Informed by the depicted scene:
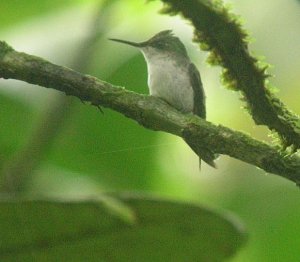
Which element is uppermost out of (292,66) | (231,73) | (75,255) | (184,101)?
(231,73)

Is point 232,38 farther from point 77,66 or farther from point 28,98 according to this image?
point 28,98

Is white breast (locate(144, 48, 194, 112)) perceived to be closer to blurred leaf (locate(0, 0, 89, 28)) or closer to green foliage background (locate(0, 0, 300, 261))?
green foliage background (locate(0, 0, 300, 261))

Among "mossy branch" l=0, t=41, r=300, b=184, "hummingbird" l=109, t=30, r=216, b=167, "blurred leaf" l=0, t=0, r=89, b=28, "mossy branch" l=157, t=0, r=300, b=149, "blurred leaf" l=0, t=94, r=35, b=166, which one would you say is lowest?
"blurred leaf" l=0, t=94, r=35, b=166

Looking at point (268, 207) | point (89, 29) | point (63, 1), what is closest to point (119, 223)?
point (89, 29)

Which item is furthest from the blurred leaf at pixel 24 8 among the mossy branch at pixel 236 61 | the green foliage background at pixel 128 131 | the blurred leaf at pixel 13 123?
the mossy branch at pixel 236 61

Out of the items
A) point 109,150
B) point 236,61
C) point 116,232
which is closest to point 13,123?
point 109,150

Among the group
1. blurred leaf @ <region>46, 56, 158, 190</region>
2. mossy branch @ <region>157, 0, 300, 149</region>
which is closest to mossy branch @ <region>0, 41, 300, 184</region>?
mossy branch @ <region>157, 0, 300, 149</region>

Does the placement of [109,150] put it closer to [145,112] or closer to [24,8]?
[24,8]
